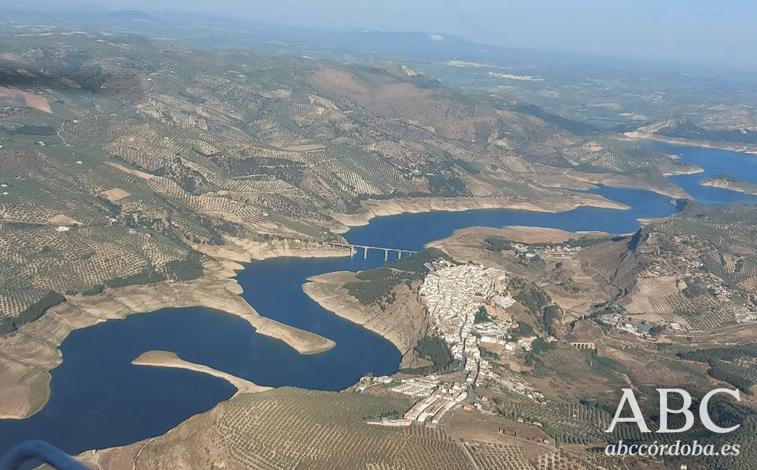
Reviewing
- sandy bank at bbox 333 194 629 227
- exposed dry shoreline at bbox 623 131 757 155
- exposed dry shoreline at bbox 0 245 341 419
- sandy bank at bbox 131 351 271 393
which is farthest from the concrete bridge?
A: exposed dry shoreline at bbox 623 131 757 155

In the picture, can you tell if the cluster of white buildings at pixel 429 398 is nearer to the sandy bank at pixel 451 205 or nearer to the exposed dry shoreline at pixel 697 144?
the sandy bank at pixel 451 205

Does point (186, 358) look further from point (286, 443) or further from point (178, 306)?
point (286, 443)

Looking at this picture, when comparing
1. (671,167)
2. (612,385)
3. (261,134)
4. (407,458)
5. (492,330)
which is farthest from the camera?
(671,167)

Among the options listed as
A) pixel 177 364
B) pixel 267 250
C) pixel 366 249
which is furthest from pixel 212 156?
pixel 177 364

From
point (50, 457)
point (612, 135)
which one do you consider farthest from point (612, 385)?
point (612, 135)

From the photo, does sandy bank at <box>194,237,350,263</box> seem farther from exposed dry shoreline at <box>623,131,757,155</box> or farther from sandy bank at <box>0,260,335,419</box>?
exposed dry shoreline at <box>623,131,757,155</box>

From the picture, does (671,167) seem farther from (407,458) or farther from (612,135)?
(407,458)

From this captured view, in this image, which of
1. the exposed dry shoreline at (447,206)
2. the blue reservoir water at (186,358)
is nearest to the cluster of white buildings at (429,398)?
the blue reservoir water at (186,358)
